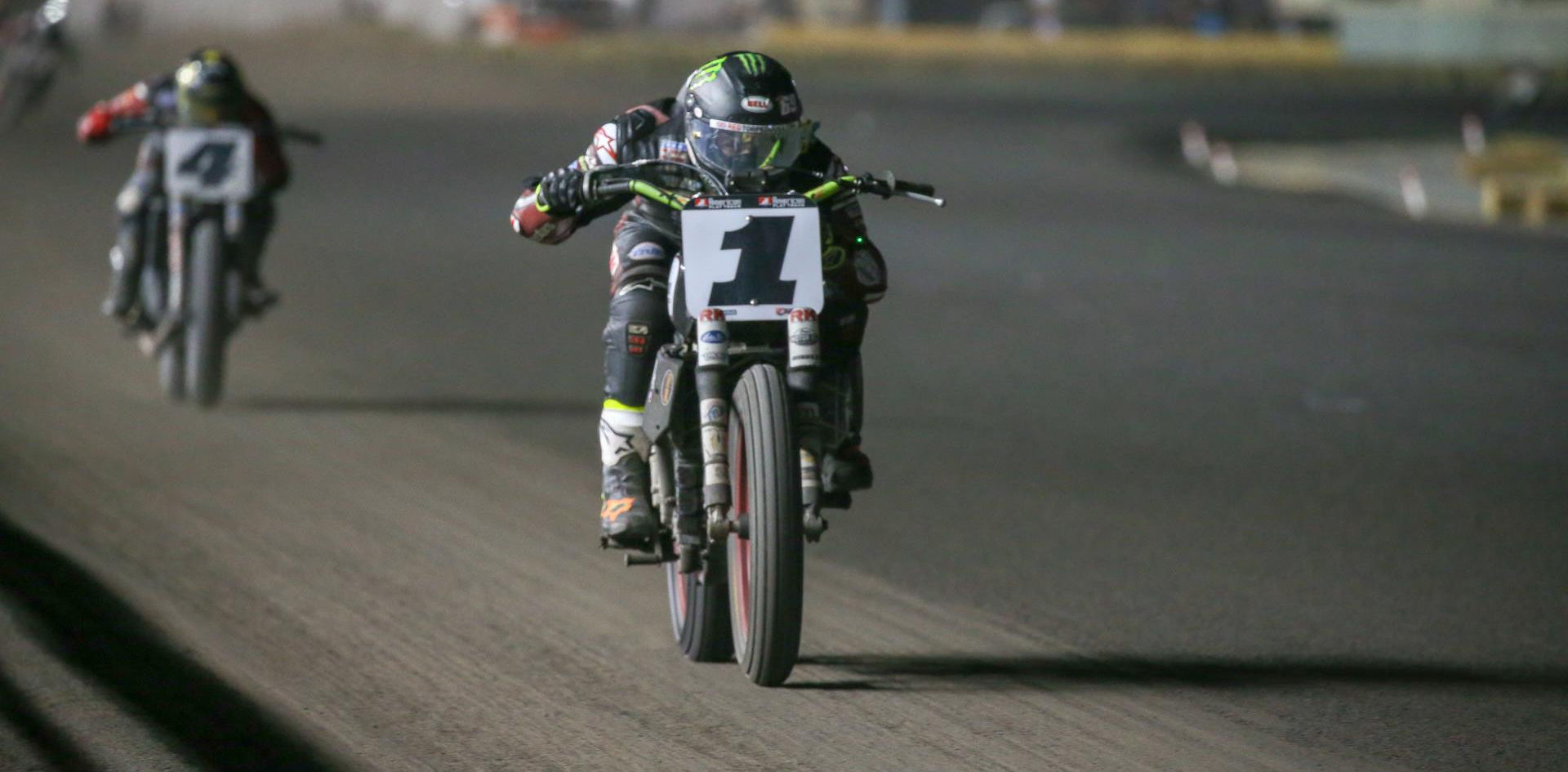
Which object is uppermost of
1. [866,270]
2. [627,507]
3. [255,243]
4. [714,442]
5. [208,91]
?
[208,91]

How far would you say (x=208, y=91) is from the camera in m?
11.6

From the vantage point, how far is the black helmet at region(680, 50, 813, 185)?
6.26 m

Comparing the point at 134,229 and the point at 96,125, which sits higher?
the point at 96,125

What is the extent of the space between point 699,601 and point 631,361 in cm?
72

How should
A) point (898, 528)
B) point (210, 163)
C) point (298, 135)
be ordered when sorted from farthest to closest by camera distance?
point (298, 135)
point (210, 163)
point (898, 528)

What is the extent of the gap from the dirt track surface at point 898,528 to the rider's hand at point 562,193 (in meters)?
1.29

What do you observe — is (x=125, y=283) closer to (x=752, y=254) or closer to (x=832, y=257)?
(x=832, y=257)

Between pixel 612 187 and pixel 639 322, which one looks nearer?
pixel 612 187

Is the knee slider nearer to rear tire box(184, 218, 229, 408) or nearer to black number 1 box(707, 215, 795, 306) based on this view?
black number 1 box(707, 215, 795, 306)

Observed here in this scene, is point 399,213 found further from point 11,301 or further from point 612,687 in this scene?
point 612,687

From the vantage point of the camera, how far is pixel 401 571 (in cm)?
776

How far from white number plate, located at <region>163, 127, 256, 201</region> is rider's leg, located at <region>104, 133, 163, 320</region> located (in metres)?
0.19

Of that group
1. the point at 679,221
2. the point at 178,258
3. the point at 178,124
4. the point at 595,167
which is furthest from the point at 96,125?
the point at 679,221

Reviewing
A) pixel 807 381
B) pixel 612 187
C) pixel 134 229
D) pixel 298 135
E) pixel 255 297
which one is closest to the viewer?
pixel 807 381
